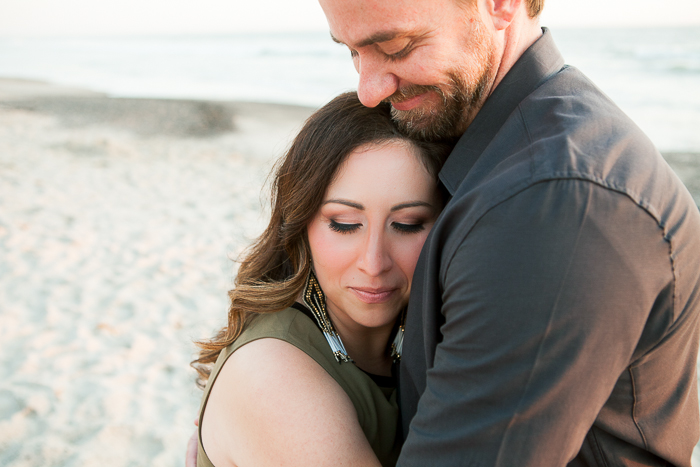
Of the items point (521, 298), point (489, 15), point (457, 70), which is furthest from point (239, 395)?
point (489, 15)

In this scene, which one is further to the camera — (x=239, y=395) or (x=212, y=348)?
(x=212, y=348)

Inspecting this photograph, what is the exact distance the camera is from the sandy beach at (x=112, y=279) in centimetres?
345

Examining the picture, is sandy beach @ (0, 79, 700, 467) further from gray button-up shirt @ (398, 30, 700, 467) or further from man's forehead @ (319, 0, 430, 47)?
man's forehead @ (319, 0, 430, 47)

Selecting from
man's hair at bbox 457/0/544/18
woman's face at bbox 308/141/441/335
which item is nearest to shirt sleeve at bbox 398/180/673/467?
woman's face at bbox 308/141/441/335

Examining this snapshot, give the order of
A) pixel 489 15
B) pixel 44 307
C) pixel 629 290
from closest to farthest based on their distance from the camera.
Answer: pixel 629 290
pixel 489 15
pixel 44 307

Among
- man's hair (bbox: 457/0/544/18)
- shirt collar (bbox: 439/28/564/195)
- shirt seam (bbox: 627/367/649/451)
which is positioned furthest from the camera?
man's hair (bbox: 457/0/544/18)

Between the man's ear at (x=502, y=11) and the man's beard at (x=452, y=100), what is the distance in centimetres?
6

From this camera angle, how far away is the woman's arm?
167 cm

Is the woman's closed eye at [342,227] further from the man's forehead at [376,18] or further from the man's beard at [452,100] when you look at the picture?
→ the man's forehead at [376,18]

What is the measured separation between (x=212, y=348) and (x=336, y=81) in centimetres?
1980

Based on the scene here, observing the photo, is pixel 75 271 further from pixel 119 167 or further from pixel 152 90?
pixel 152 90

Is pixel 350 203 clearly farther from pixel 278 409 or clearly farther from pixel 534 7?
pixel 534 7

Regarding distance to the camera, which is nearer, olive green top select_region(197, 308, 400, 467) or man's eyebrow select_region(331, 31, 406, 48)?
man's eyebrow select_region(331, 31, 406, 48)

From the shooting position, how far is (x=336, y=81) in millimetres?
21016
